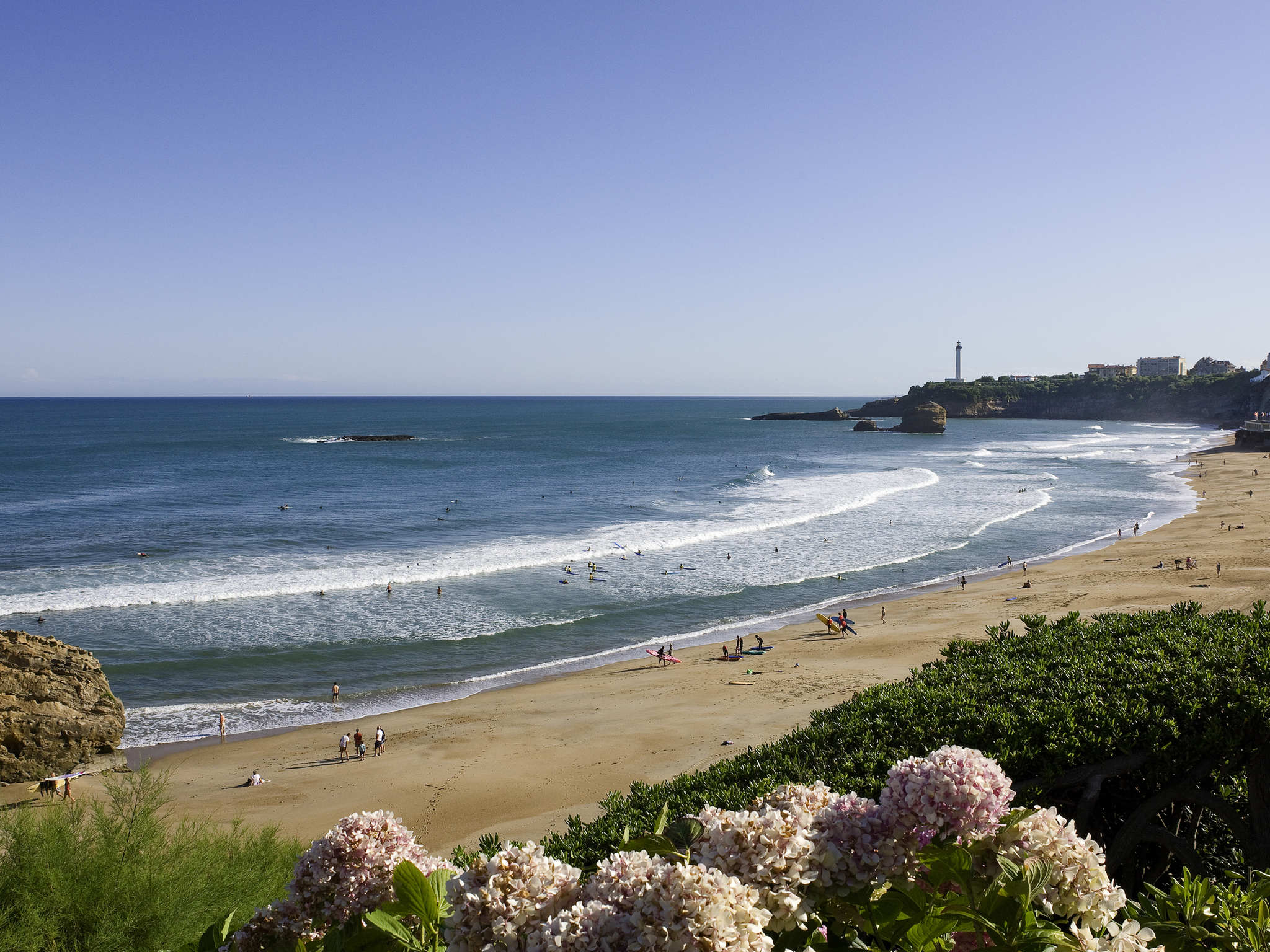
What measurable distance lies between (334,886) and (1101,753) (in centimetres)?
573

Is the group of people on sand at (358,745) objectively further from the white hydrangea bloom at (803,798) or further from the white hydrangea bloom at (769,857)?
the white hydrangea bloom at (769,857)

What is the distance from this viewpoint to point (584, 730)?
20750 millimetres

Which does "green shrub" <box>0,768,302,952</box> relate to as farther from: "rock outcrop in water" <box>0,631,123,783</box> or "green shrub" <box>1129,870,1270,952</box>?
"rock outcrop in water" <box>0,631,123,783</box>

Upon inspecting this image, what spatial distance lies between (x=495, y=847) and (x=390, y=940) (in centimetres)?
243

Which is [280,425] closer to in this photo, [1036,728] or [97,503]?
[97,503]

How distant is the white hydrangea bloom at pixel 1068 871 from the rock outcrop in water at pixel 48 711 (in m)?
21.5

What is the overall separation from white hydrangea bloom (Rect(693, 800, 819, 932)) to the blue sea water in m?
22.4

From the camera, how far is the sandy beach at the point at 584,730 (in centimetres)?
1712

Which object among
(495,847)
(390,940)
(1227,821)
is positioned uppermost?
(390,940)

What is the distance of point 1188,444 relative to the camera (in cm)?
9838

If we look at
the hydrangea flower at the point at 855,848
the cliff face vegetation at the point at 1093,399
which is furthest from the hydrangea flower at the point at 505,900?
the cliff face vegetation at the point at 1093,399

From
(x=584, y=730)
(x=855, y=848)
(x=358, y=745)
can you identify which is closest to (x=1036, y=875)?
(x=855, y=848)

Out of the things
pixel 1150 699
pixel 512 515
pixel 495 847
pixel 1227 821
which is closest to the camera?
pixel 495 847

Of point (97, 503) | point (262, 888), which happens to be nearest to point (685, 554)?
point (262, 888)
